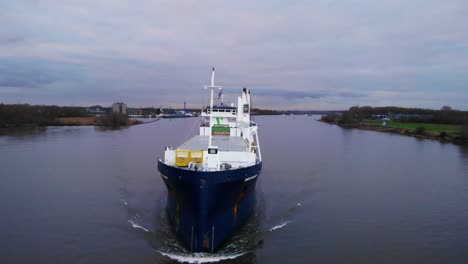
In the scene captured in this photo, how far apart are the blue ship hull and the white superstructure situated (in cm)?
88

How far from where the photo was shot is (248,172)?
16594mm

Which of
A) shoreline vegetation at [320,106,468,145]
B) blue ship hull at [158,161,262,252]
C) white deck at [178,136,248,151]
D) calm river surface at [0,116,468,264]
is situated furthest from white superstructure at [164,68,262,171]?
shoreline vegetation at [320,106,468,145]

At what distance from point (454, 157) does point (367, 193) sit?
78.2 ft

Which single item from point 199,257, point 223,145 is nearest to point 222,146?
point 223,145

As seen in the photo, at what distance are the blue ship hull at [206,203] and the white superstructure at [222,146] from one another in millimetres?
884

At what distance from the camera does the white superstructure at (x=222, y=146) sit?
16.3 metres

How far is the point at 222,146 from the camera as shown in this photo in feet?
70.7

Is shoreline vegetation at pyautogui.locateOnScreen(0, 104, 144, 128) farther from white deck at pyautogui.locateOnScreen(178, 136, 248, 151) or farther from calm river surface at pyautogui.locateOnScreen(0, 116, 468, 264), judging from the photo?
white deck at pyautogui.locateOnScreen(178, 136, 248, 151)

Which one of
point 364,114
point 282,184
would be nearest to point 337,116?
point 364,114

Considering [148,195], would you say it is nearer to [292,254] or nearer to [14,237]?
[14,237]

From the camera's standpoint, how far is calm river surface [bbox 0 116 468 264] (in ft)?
50.1

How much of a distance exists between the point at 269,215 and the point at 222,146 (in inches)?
178

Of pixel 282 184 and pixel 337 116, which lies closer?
pixel 282 184

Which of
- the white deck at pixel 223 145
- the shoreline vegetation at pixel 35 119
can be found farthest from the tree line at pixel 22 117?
the white deck at pixel 223 145
